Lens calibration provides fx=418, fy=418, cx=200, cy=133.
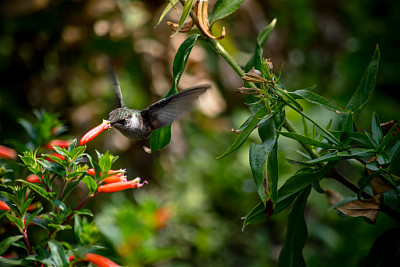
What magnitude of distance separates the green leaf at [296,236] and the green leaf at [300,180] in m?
0.06

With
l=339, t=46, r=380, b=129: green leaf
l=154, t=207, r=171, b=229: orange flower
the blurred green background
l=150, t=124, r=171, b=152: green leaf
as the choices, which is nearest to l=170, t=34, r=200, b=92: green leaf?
l=150, t=124, r=171, b=152: green leaf

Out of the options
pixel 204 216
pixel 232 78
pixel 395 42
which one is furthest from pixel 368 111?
pixel 204 216

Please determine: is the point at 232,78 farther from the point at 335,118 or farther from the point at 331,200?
the point at 331,200

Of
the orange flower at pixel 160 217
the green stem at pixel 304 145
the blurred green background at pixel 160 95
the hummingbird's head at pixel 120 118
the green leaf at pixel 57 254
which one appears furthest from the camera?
the blurred green background at pixel 160 95

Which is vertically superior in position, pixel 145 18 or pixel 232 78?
pixel 145 18

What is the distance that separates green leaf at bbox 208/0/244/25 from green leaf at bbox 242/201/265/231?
39 cm

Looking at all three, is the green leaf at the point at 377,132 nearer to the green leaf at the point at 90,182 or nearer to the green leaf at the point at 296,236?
the green leaf at the point at 296,236

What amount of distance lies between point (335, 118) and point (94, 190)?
2019 millimetres

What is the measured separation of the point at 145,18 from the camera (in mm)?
2412

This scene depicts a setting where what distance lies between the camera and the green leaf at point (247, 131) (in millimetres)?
794

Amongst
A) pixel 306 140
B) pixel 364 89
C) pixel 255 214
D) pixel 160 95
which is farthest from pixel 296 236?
pixel 160 95

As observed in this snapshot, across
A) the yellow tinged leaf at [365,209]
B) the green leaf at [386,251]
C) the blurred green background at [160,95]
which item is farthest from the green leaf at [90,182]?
the blurred green background at [160,95]

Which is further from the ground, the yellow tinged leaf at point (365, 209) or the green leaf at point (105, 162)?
the green leaf at point (105, 162)

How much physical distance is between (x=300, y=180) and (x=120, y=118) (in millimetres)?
506
